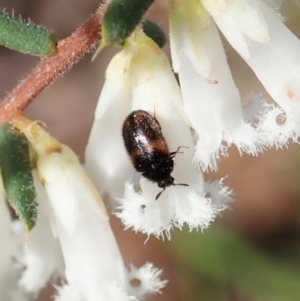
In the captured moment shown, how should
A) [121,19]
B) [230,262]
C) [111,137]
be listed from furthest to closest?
[230,262] → [111,137] → [121,19]

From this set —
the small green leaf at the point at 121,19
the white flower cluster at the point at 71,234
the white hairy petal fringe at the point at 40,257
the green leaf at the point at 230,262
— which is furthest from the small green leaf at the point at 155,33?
the green leaf at the point at 230,262

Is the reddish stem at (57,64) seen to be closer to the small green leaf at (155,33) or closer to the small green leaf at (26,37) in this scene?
the small green leaf at (26,37)

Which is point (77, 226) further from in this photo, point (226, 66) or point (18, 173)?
point (226, 66)

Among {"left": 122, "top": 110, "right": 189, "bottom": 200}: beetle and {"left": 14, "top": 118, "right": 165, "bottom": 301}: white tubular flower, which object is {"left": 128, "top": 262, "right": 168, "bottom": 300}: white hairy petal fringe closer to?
{"left": 14, "top": 118, "right": 165, "bottom": 301}: white tubular flower

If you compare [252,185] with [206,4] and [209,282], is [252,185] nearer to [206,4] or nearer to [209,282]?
[209,282]

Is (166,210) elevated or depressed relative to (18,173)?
elevated

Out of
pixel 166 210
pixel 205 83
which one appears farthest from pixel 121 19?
pixel 166 210
